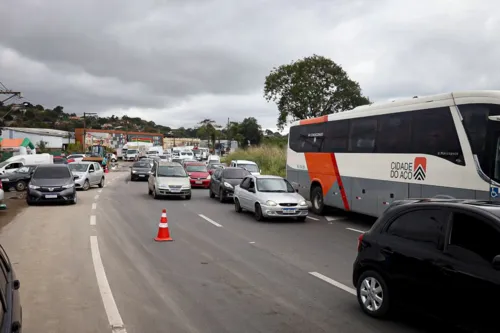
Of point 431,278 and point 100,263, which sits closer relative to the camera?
point 431,278

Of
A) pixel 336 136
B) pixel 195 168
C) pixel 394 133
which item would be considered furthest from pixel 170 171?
pixel 394 133

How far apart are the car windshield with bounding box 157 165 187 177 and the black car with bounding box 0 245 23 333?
19.1 metres

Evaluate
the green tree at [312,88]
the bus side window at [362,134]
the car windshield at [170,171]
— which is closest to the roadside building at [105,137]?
the green tree at [312,88]

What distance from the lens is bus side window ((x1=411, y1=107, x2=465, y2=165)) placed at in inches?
440

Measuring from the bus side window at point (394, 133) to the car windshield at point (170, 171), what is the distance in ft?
40.6

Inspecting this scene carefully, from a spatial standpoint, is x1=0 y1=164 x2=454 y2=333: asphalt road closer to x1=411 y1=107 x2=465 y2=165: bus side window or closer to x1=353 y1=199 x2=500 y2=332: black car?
x1=353 y1=199 x2=500 y2=332: black car

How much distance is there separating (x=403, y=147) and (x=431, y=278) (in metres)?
8.36

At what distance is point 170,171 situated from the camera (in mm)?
24016

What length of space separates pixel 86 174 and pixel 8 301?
25.1m

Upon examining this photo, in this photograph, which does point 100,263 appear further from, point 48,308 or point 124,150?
point 124,150

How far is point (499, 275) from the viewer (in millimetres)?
4395

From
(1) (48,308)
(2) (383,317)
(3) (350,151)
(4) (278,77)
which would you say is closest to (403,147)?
(3) (350,151)

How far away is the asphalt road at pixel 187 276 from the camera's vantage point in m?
5.75

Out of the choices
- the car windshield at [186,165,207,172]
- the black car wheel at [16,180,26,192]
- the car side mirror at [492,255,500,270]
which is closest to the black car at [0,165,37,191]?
the black car wheel at [16,180,26,192]
